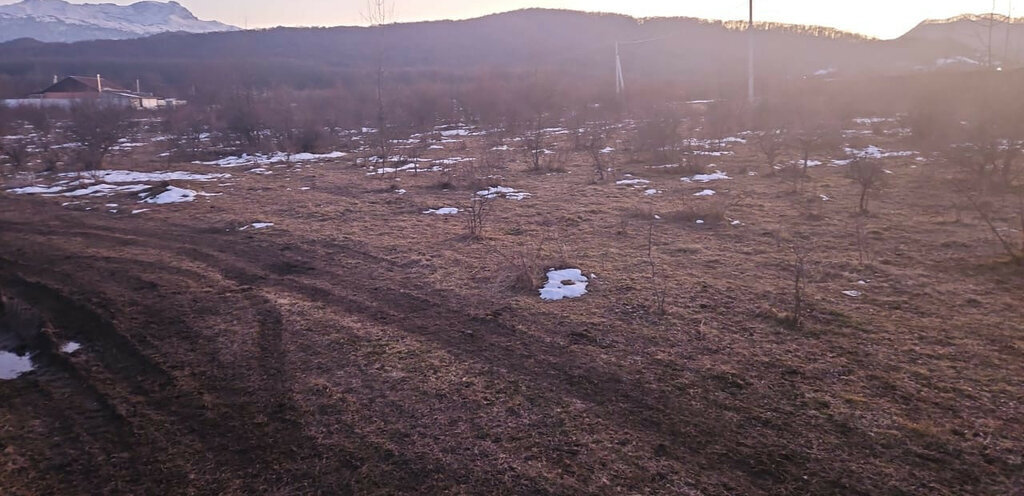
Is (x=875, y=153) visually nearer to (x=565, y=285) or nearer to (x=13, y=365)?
(x=565, y=285)

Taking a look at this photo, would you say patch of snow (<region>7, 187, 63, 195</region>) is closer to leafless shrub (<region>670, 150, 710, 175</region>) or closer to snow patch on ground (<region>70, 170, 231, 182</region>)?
snow patch on ground (<region>70, 170, 231, 182</region>)

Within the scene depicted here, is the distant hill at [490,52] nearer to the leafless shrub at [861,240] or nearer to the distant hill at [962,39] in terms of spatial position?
the distant hill at [962,39]

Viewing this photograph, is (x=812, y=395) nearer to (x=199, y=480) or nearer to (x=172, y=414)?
(x=199, y=480)

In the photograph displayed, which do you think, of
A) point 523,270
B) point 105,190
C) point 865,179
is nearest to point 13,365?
point 523,270

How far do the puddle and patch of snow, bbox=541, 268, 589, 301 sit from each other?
4003 millimetres

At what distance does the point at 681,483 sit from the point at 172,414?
9.70ft

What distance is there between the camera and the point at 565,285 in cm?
605

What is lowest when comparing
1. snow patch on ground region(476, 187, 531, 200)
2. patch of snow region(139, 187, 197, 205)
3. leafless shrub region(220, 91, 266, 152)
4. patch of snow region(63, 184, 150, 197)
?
snow patch on ground region(476, 187, 531, 200)

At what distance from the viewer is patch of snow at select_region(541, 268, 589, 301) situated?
579 cm

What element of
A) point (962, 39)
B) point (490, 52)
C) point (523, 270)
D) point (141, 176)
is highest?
point (490, 52)

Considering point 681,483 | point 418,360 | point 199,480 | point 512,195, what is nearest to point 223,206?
point 512,195

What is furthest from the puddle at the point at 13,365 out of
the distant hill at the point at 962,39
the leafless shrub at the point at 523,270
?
the distant hill at the point at 962,39

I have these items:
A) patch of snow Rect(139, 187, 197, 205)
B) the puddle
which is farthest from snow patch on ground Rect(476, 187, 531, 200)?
the puddle

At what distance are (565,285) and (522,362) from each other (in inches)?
68.0
